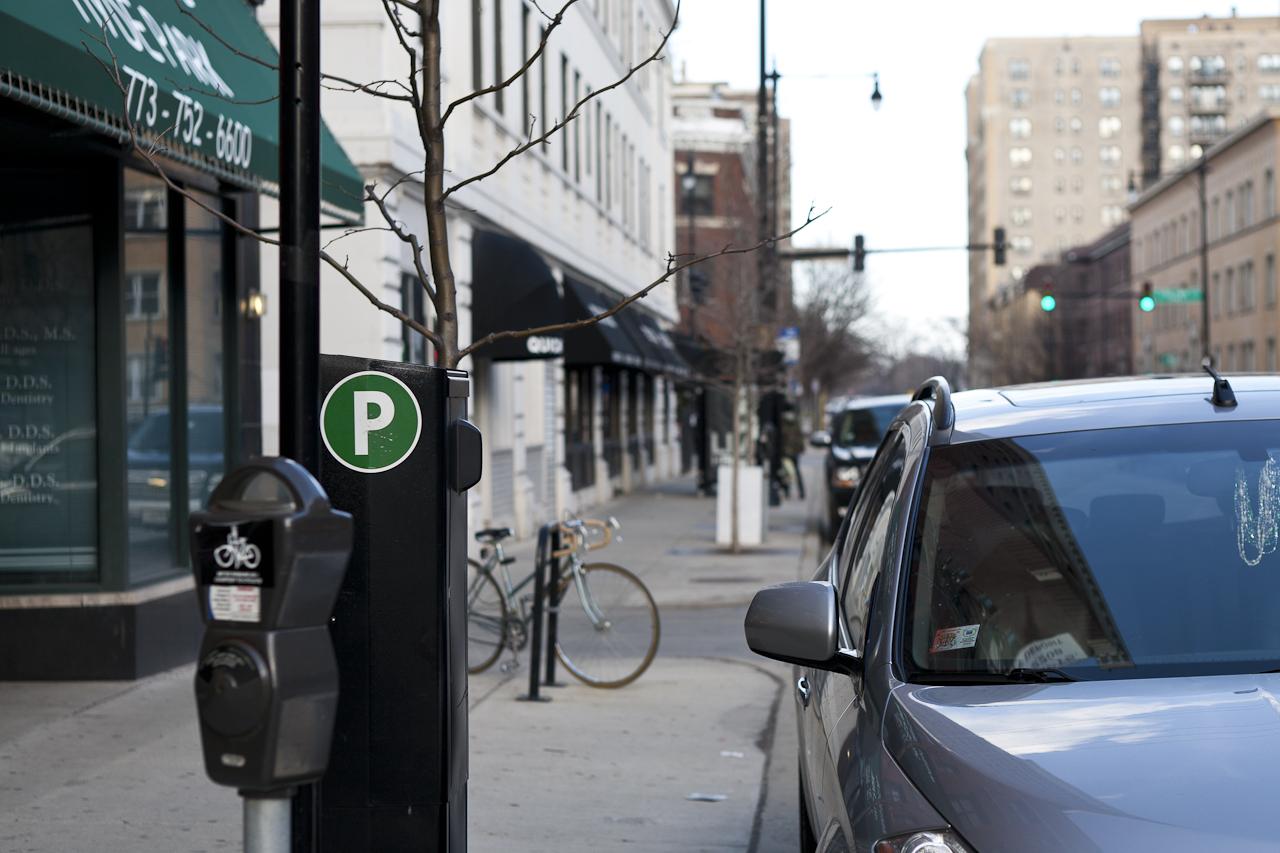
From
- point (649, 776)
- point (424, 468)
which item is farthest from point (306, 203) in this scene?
point (649, 776)

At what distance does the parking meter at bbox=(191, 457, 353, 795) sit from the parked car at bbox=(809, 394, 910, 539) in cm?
1761

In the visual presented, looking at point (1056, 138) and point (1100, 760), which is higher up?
point (1056, 138)

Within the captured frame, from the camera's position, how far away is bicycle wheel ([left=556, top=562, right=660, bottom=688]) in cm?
1017

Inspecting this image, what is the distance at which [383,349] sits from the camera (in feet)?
53.1

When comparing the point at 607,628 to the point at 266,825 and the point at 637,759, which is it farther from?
the point at 266,825

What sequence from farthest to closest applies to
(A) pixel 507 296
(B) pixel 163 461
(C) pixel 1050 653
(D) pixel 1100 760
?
1. (A) pixel 507 296
2. (B) pixel 163 461
3. (C) pixel 1050 653
4. (D) pixel 1100 760

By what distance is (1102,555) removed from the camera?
3.83 m

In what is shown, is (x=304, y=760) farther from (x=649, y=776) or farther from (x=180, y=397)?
(x=180, y=397)

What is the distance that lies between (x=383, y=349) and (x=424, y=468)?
1151 cm

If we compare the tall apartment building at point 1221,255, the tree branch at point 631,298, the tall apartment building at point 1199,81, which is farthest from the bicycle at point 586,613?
the tall apartment building at point 1199,81

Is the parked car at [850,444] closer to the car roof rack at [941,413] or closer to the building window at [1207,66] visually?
the car roof rack at [941,413]

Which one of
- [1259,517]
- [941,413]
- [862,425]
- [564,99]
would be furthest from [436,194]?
[564,99]

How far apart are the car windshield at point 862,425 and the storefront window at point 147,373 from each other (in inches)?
495

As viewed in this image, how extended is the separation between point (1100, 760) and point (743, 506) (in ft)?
58.6
